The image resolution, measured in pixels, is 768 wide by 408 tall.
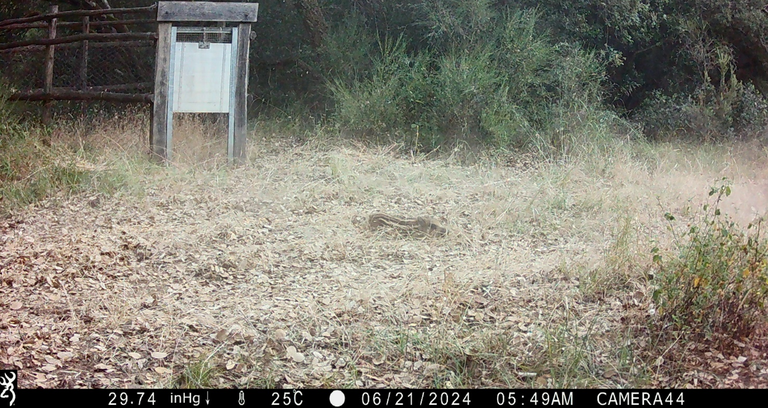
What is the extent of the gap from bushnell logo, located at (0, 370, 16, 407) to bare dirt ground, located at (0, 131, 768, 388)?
0.60 feet

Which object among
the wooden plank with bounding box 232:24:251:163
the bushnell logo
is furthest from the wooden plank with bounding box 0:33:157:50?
the bushnell logo

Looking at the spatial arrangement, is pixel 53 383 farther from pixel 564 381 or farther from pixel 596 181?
pixel 596 181

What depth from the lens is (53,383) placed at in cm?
400

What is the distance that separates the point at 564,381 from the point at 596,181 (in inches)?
192

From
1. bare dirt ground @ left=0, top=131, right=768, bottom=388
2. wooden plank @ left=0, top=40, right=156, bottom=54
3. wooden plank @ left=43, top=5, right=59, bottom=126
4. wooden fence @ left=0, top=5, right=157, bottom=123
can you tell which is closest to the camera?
bare dirt ground @ left=0, top=131, right=768, bottom=388

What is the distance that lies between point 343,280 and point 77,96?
5.57 m

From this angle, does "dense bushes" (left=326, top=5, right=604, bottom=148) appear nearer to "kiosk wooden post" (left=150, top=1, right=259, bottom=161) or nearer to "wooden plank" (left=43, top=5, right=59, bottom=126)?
"kiosk wooden post" (left=150, top=1, right=259, bottom=161)

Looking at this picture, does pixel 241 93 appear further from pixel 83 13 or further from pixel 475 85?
pixel 475 85

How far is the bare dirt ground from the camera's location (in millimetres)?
4164

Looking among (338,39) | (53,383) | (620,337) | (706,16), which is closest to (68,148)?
(338,39)

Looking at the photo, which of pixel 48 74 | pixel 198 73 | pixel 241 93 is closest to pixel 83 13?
pixel 48 74

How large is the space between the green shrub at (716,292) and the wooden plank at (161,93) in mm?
6132

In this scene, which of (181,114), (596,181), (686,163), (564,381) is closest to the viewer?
(564,381)

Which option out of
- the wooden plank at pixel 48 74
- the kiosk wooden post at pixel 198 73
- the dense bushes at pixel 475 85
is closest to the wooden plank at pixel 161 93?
the kiosk wooden post at pixel 198 73
